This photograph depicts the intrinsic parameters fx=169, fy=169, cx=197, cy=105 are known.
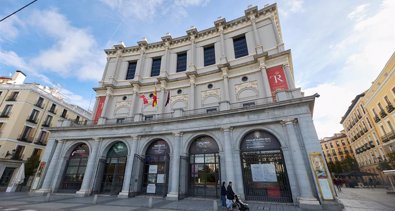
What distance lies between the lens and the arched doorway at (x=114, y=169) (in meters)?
15.7

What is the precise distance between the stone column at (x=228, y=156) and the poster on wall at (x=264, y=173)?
1.54m

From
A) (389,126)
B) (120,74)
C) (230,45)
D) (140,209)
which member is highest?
(230,45)

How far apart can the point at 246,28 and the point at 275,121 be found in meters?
12.7

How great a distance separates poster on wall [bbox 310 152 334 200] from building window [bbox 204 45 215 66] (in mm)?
14036

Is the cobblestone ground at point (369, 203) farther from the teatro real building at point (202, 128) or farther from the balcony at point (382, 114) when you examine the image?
the balcony at point (382, 114)

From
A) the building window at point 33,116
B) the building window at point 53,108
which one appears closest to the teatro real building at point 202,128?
the building window at point 33,116

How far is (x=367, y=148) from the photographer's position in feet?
112

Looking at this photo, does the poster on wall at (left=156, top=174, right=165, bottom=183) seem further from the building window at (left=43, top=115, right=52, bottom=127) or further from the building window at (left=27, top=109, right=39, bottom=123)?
the building window at (left=43, top=115, right=52, bottom=127)

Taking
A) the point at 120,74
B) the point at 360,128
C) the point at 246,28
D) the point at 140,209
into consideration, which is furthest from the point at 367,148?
the point at 120,74

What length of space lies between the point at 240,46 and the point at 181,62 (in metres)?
7.59

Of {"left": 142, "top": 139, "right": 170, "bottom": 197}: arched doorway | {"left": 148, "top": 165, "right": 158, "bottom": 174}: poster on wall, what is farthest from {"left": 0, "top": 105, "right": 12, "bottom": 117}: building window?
{"left": 148, "top": 165, "right": 158, "bottom": 174}: poster on wall

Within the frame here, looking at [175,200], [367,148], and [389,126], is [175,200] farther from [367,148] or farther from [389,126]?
[367,148]

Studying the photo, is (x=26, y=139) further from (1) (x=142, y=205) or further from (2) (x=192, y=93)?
(2) (x=192, y=93)

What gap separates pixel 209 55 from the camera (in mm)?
20953
